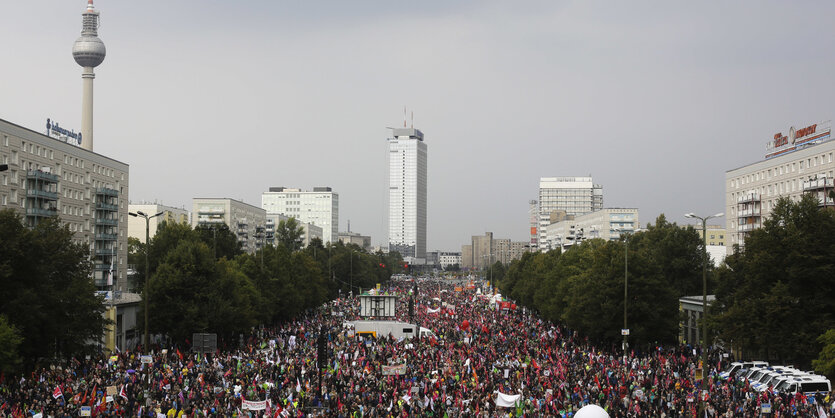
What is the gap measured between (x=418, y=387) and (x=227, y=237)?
83.4m

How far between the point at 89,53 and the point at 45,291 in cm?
12507

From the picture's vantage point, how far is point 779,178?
92062mm

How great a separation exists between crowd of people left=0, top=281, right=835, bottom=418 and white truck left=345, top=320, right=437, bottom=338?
713 cm

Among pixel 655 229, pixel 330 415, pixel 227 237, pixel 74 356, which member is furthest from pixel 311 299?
pixel 330 415

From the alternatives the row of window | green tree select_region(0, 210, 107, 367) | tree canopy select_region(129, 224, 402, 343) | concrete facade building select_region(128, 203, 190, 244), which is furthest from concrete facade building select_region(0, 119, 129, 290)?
the row of window

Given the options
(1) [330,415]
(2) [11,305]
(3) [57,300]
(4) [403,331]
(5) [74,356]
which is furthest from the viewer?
(4) [403,331]

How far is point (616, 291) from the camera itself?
61.8 metres

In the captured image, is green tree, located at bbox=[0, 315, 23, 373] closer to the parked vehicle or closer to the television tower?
the parked vehicle

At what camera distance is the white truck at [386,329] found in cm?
6562

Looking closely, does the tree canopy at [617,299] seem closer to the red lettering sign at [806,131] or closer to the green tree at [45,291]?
the red lettering sign at [806,131]

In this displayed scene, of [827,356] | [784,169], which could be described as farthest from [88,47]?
[827,356]

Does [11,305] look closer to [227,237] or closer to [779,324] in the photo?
[779,324]

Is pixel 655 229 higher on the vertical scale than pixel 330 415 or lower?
higher

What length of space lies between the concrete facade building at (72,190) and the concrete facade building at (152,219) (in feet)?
94.2
